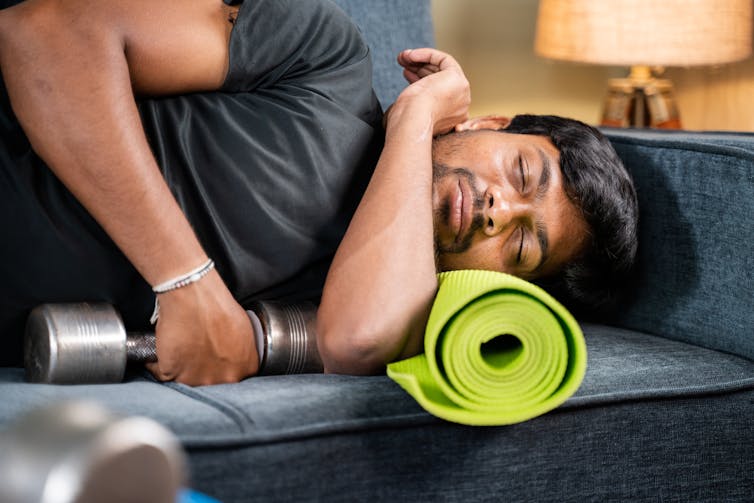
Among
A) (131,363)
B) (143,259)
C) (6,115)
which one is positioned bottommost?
(131,363)

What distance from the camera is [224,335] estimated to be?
1.29 m

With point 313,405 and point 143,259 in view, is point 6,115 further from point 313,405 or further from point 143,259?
point 313,405

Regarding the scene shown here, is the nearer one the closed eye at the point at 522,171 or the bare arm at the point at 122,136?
the bare arm at the point at 122,136

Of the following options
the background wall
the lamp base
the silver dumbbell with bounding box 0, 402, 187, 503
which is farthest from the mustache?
the background wall

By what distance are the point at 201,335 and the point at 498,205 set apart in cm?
50

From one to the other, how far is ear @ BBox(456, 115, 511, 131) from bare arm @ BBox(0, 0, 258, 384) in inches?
20.4

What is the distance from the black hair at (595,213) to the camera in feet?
5.10

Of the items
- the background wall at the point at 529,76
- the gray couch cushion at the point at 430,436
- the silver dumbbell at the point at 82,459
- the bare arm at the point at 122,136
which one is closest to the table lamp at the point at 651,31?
the background wall at the point at 529,76

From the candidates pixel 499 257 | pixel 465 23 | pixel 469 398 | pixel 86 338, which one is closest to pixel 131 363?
pixel 86 338

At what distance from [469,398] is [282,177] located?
448mm

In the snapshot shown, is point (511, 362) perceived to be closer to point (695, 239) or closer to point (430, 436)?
point (430, 436)

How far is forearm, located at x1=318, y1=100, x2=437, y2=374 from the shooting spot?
1295 mm

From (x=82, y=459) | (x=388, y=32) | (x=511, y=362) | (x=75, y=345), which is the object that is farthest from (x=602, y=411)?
(x=388, y=32)

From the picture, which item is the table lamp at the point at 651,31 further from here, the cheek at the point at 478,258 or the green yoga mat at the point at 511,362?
the green yoga mat at the point at 511,362
